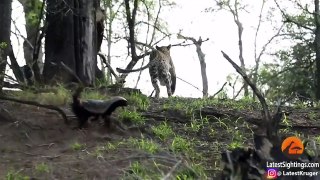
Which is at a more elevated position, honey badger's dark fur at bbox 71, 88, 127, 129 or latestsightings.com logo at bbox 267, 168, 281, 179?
honey badger's dark fur at bbox 71, 88, 127, 129

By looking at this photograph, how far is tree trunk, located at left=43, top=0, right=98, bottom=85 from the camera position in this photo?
8.61 m

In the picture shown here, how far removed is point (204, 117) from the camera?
21.8 feet

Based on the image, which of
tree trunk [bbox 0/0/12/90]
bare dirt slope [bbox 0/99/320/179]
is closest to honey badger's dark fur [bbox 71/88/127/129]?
bare dirt slope [bbox 0/99/320/179]

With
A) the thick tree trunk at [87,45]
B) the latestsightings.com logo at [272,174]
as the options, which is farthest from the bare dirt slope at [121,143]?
the thick tree trunk at [87,45]

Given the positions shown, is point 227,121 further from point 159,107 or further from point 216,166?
point 216,166

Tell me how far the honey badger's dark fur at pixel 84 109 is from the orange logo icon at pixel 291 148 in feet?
7.13

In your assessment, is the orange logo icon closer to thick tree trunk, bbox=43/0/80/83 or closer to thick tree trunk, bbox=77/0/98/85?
thick tree trunk, bbox=77/0/98/85

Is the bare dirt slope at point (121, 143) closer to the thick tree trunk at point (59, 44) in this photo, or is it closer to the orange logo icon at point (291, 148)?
the orange logo icon at point (291, 148)

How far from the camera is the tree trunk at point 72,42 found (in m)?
8.61

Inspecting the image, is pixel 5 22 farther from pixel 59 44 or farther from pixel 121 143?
pixel 121 143

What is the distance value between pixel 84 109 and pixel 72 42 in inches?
137

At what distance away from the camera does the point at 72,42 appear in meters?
8.97

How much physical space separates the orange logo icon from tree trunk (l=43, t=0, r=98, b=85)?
4.96 metres

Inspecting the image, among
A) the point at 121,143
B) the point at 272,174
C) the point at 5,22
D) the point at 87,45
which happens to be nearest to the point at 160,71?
the point at 87,45
